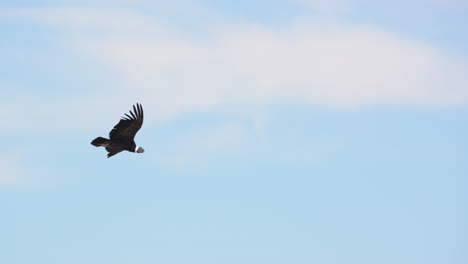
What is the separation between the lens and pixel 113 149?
219 ft

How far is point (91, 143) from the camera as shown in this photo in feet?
211

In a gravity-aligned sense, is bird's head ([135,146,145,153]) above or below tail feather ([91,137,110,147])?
above

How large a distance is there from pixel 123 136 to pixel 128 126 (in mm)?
1152

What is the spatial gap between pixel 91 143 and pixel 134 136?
300 centimetres

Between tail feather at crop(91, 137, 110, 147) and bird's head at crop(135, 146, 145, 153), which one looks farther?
bird's head at crop(135, 146, 145, 153)

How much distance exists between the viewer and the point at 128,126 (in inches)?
2552

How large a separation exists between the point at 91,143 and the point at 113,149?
9.05 ft

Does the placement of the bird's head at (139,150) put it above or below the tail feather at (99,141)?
above

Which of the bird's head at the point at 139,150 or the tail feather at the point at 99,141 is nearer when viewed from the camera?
the tail feather at the point at 99,141

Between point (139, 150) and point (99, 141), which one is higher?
point (139, 150)

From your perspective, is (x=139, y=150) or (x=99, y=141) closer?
(x=99, y=141)

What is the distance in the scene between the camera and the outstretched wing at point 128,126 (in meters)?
64.4

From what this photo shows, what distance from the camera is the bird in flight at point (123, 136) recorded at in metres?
64.4

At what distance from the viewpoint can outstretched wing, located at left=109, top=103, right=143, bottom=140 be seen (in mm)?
64375
